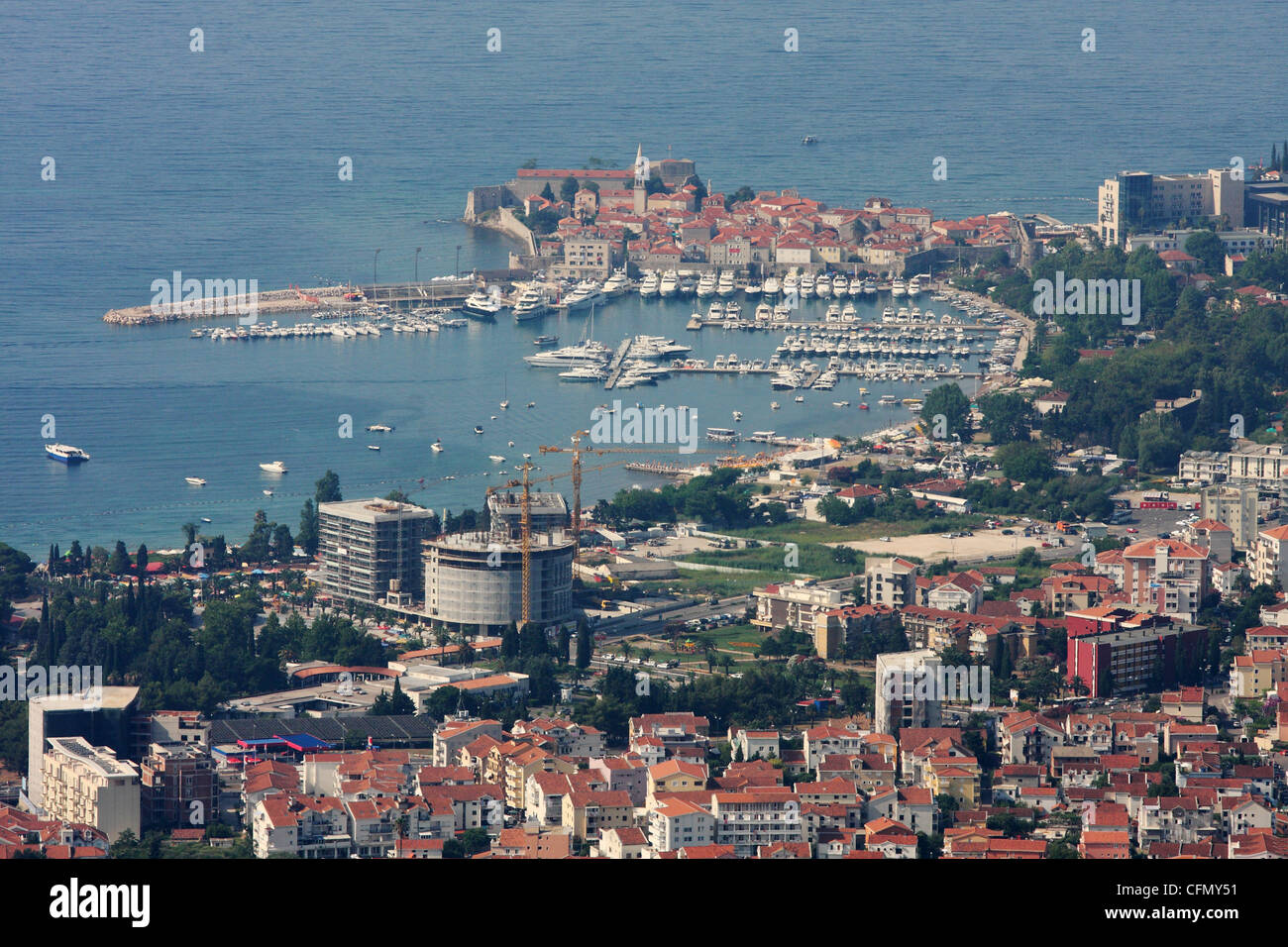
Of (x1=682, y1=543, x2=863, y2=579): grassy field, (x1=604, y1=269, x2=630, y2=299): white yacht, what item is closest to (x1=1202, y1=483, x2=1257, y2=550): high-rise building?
(x1=682, y1=543, x2=863, y2=579): grassy field

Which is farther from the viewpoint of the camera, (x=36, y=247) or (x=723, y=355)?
(x=36, y=247)

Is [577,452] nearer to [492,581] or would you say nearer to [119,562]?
[119,562]

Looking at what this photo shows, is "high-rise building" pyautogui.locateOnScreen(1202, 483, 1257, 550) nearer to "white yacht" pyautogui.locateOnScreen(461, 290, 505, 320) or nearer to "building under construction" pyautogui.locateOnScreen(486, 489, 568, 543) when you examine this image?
"building under construction" pyautogui.locateOnScreen(486, 489, 568, 543)

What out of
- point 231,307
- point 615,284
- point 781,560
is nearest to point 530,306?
point 615,284

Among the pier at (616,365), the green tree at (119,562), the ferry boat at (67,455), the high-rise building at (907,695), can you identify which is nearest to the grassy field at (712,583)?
the high-rise building at (907,695)
